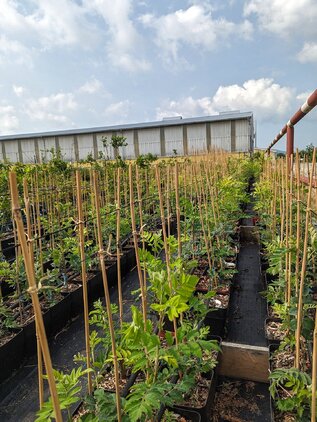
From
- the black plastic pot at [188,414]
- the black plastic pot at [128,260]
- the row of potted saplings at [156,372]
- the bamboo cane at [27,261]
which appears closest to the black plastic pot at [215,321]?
the row of potted saplings at [156,372]

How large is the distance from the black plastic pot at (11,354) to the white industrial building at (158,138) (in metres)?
20.0

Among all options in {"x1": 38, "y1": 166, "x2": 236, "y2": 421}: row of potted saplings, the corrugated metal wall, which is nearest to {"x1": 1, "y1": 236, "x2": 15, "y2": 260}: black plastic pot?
{"x1": 38, "y1": 166, "x2": 236, "y2": 421}: row of potted saplings

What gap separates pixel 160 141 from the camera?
1011 inches

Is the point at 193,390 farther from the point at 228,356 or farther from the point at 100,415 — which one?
the point at 100,415

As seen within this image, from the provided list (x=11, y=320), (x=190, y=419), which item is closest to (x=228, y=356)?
(x=190, y=419)

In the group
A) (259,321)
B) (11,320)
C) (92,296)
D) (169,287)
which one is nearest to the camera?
(169,287)

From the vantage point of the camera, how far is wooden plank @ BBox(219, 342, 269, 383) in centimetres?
200

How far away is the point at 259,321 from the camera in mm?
2680

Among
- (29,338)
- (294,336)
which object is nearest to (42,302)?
(29,338)

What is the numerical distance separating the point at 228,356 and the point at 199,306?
1.77 feet

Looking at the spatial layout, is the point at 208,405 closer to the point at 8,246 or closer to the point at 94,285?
the point at 94,285

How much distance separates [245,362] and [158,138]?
24.7 meters

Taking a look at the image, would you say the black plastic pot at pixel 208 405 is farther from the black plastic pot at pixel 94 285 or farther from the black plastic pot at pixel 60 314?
the black plastic pot at pixel 94 285

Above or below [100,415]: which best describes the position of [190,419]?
below
